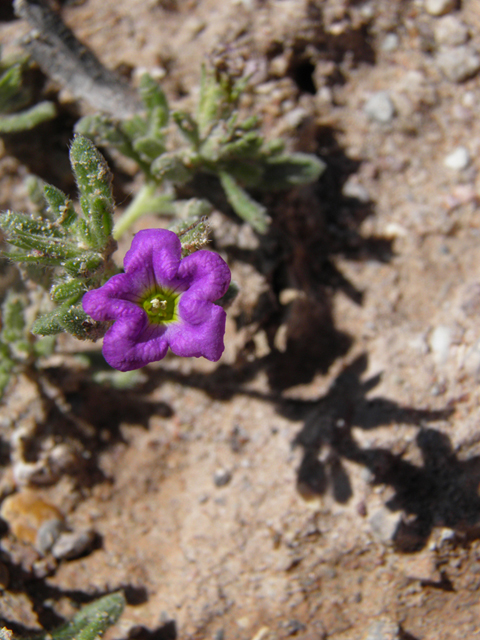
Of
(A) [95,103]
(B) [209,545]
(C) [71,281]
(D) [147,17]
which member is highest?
(D) [147,17]

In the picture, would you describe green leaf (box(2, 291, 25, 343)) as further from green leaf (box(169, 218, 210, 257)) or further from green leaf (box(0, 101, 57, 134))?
green leaf (box(169, 218, 210, 257))

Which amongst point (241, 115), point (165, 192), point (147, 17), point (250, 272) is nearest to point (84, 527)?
point (250, 272)

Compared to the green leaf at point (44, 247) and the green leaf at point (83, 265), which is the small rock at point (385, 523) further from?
the green leaf at point (44, 247)

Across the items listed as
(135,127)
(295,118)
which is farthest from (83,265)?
(295,118)

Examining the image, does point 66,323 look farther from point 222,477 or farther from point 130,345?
point 222,477

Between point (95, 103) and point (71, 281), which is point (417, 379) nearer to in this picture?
point (71, 281)

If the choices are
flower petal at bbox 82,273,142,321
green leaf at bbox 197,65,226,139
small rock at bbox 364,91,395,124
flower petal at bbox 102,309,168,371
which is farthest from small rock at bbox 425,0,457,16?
flower petal at bbox 102,309,168,371
